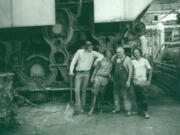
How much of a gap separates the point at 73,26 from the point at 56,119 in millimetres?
3630

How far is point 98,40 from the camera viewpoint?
10.1 metres

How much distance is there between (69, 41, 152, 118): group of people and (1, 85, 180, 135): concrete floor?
0.38 meters

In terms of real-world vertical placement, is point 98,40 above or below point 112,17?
below

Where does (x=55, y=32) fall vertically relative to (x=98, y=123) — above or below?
above

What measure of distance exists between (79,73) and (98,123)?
Result: 189cm

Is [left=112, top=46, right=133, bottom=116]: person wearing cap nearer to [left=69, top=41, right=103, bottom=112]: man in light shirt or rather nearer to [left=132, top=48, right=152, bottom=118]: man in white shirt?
[left=132, top=48, right=152, bottom=118]: man in white shirt

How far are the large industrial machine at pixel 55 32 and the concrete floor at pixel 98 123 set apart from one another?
1680 mm

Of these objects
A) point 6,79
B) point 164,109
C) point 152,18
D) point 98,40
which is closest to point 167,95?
point 164,109

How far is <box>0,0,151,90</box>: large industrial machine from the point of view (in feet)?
31.3

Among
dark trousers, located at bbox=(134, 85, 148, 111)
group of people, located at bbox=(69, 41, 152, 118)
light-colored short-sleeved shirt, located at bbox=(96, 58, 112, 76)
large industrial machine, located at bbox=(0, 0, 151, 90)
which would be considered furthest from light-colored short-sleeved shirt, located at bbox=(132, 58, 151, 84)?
large industrial machine, located at bbox=(0, 0, 151, 90)

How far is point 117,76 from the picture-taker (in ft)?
27.7

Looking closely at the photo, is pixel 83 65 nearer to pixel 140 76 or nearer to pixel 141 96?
pixel 140 76

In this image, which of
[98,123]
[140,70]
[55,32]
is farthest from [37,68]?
[140,70]

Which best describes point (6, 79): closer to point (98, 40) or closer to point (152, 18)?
point (98, 40)
